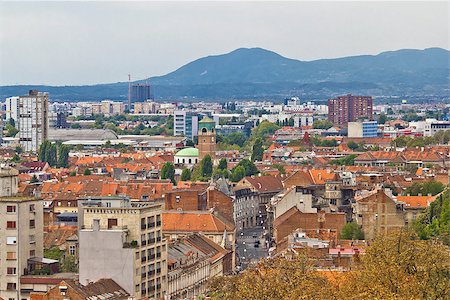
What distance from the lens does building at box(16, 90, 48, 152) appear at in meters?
190

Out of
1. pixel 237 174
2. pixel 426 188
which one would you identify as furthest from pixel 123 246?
pixel 237 174

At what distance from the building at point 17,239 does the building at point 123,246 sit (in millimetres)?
1929

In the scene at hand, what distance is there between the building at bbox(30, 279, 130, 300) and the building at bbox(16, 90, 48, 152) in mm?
136221

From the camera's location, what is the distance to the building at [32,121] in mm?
190375

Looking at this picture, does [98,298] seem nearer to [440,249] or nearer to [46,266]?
[46,266]

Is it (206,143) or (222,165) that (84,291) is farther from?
(206,143)

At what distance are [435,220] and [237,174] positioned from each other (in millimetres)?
54681

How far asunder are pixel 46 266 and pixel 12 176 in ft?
16.4

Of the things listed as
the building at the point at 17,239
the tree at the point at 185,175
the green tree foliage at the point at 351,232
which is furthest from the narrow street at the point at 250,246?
the tree at the point at 185,175

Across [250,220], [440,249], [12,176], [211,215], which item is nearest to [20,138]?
[250,220]

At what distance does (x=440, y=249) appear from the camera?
146ft

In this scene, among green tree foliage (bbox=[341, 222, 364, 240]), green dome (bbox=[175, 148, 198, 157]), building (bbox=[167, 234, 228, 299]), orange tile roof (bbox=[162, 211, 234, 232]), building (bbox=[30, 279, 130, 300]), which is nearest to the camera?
building (bbox=[30, 279, 130, 300])

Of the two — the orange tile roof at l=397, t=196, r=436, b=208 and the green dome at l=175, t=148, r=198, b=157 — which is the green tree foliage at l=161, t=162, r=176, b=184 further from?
the orange tile roof at l=397, t=196, r=436, b=208

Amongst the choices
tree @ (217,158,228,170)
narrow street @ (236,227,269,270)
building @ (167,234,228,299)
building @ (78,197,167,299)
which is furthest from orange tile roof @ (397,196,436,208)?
tree @ (217,158,228,170)
